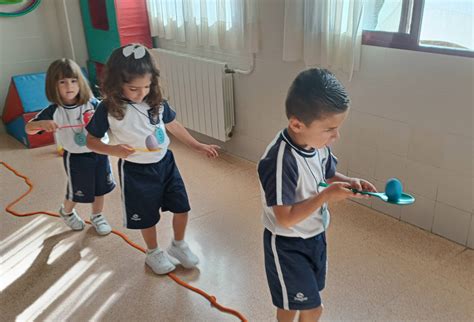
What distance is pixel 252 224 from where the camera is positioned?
2152mm

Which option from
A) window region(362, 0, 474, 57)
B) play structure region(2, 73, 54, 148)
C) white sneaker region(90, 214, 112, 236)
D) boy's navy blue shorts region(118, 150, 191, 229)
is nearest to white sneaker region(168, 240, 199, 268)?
boy's navy blue shorts region(118, 150, 191, 229)

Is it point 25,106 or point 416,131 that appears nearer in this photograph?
point 416,131

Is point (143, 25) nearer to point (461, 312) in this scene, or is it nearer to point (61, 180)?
point (61, 180)

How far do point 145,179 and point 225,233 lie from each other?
0.59 metres

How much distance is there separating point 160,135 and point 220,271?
0.60m

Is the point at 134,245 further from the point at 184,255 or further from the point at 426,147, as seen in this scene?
the point at 426,147

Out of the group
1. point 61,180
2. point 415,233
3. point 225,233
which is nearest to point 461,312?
point 415,233

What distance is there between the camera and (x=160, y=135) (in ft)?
5.38

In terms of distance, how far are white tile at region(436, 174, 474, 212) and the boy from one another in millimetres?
916

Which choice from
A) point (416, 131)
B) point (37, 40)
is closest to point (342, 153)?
point (416, 131)

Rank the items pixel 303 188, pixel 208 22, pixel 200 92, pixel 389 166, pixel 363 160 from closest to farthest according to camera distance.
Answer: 1. pixel 303 188
2. pixel 389 166
3. pixel 363 160
4. pixel 208 22
5. pixel 200 92

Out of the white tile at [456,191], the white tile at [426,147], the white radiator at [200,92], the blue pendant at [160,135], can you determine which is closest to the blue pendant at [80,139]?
the blue pendant at [160,135]

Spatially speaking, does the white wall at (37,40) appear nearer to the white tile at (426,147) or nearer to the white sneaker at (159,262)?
the white sneaker at (159,262)

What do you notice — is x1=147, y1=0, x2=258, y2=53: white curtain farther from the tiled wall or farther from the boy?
the boy
